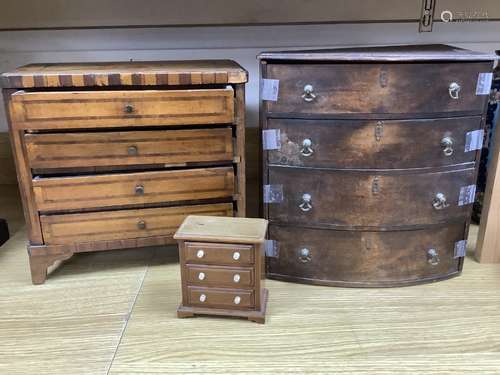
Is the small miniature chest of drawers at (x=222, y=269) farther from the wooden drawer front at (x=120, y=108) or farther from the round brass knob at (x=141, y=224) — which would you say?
the wooden drawer front at (x=120, y=108)

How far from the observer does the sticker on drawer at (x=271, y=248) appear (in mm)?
1619

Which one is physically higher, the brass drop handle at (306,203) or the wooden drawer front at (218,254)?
the brass drop handle at (306,203)

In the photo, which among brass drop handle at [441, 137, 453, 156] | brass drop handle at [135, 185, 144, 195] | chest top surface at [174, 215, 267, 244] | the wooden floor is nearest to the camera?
the wooden floor

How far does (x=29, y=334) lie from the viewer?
1380 mm

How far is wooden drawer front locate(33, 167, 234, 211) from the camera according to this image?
5.07 feet

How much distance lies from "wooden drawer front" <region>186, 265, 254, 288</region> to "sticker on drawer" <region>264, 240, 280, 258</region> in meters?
0.24

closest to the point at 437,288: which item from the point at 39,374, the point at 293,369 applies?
the point at 293,369

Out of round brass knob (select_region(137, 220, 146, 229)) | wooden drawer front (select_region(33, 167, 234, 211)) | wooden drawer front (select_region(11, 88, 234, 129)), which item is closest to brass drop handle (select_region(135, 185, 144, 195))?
wooden drawer front (select_region(33, 167, 234, 211))

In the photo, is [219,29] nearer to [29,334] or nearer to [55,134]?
[55,134]

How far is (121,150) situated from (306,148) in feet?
2.00

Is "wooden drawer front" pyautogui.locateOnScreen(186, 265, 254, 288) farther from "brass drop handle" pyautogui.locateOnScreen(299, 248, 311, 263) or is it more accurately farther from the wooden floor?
"brass drop handle" pyautogui.locateOnScreen(299, 248, 311, 263)

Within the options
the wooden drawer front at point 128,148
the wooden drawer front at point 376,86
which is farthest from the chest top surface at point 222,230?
the wooden drawer front at point 376,86

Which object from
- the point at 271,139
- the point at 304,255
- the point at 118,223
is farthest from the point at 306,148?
the point at 118,223

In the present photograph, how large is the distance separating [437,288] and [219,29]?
4.79 ft
